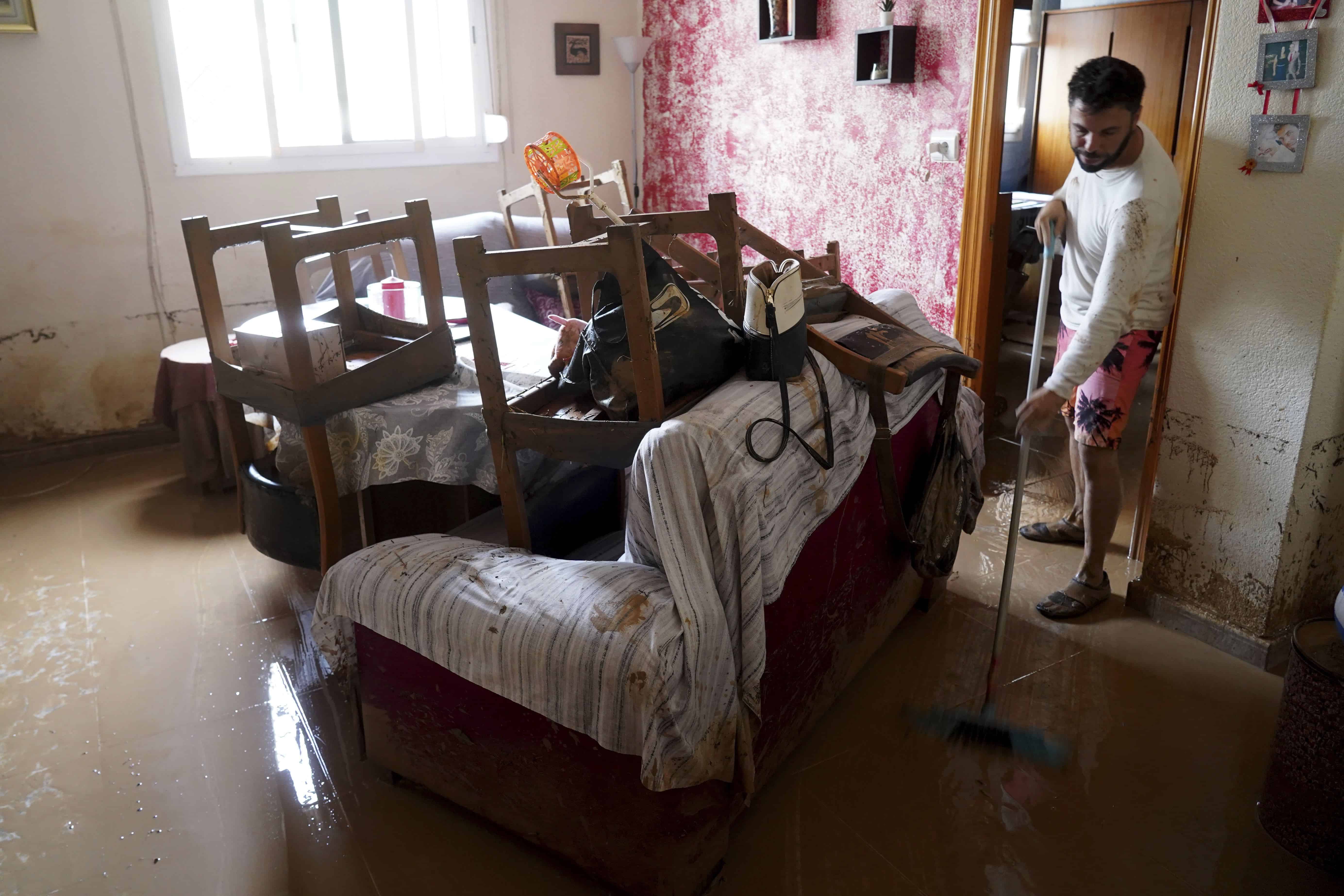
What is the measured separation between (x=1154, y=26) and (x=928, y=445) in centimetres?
508

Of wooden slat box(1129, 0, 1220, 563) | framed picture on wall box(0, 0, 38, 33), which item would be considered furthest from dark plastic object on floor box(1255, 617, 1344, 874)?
framed picture on wall box(0, 0, 38, 33)

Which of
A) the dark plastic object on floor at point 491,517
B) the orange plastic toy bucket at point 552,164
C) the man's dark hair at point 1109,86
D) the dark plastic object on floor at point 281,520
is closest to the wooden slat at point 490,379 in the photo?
the dark plastic object on floor at point 491,517

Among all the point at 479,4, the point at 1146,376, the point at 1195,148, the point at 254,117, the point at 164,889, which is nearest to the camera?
the point at 164,889

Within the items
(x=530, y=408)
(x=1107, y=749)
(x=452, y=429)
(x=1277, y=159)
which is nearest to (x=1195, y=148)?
(x=1277, y=159)

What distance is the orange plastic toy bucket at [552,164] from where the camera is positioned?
3.39m

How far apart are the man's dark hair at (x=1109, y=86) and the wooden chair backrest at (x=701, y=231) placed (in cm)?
95

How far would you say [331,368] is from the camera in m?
2.45

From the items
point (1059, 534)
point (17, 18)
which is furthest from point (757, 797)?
point (17, 18)

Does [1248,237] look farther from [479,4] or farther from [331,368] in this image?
[479,4]

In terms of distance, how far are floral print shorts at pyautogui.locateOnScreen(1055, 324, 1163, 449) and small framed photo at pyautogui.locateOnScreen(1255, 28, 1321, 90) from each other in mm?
696

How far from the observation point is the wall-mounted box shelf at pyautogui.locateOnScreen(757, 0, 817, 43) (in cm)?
432

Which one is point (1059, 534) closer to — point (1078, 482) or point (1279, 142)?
point (1078, 482)

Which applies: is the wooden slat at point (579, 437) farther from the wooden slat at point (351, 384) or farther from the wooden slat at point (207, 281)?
the wooden slat at point (207, 281)

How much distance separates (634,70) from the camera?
546cm
